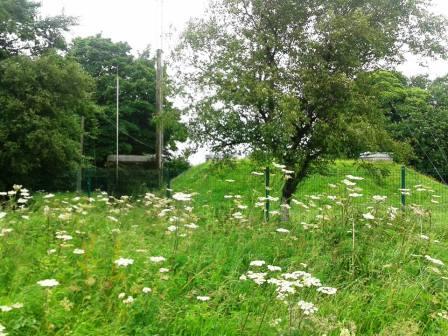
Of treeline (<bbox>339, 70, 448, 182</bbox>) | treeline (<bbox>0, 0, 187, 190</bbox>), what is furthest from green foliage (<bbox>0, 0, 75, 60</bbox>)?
treeline (<bbox>339, 70, 448, 182</bbox>)

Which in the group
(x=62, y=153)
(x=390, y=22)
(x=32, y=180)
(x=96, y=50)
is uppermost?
(x=96, y=50)

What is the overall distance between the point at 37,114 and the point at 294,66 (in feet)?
37.8

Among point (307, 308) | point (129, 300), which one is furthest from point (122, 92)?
point (307, 308)

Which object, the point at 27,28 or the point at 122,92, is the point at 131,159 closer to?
the point at 122,92

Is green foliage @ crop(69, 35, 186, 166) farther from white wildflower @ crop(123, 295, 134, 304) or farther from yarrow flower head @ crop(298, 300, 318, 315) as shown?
yarrow flower head @ crop(298, 300, 318, 315)

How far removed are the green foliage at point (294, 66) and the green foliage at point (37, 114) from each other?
8986mm

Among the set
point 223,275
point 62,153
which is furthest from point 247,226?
point 62,153

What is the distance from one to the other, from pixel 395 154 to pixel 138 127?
1166 inches

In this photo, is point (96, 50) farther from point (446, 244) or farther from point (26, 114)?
point (446, 244)

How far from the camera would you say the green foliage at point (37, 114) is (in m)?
18.0

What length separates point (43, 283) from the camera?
3.33 metres

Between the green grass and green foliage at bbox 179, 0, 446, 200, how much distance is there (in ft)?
10.9

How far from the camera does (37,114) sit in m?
18.6

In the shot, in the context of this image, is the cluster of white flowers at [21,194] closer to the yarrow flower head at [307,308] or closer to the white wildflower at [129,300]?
the white wildflower at [129,300]
